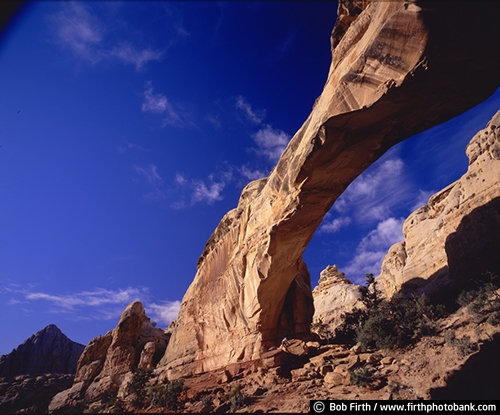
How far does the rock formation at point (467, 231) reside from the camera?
20.8m

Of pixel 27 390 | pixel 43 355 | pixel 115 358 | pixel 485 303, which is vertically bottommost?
pixel 485 303

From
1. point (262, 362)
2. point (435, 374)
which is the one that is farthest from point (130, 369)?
point (435, 374)

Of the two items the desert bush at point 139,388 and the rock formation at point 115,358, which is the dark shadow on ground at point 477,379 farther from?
the rock formation at point 115,358

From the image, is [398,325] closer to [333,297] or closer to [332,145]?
[332,145]

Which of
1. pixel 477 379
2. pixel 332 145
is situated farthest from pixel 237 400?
pixel 332 145

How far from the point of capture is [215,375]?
16.7 metres

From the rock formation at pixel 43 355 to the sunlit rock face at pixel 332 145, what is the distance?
31.6 metres

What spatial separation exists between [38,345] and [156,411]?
42593mm

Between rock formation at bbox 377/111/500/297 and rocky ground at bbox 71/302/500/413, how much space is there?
21.7ft

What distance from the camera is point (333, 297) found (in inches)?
1634

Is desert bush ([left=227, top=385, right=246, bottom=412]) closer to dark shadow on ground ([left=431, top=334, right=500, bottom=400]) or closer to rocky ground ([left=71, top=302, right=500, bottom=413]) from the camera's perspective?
rocky ground ([left=71, top=302, right=500, bottom=413])

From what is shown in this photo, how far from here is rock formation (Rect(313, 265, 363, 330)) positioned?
36.9 m

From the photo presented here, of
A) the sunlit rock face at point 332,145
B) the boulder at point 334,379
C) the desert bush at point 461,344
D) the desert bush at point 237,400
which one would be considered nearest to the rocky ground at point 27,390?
the sunlit rock face at point 332,145

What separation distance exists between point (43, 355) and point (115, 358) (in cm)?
2634
